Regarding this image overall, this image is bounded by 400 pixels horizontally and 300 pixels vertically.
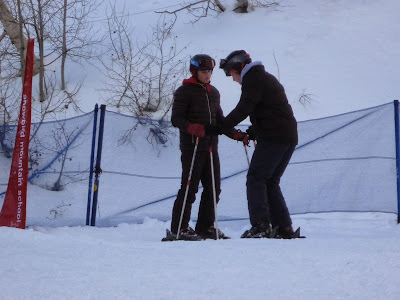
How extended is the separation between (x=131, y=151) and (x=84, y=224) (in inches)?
40.8

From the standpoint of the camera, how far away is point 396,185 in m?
7.25

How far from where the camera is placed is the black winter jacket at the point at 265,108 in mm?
5559

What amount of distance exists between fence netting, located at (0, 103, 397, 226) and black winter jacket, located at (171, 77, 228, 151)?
1.58m

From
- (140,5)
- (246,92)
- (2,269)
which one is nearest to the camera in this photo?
(2,269)

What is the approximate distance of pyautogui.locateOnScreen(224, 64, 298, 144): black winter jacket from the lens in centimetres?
556

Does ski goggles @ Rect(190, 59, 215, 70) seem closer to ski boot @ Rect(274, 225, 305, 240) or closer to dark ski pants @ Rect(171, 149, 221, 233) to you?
dark ski pants @ Rect(171, 149, 221, 233)

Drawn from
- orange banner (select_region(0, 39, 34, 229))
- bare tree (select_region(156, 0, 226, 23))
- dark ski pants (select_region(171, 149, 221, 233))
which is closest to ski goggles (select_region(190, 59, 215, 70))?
dark ski pants (select_region(171, 149, 221, 233))

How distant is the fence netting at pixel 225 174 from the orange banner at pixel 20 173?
634 mm

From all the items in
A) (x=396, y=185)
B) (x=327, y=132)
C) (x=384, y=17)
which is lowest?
(x=396, y=185)

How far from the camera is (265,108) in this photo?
565cm

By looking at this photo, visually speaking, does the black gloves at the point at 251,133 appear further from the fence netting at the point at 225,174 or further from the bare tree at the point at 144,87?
the bare tree at the point at 144,87

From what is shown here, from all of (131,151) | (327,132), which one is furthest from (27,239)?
(327,132)

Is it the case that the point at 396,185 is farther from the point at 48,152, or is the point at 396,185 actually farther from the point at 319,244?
the point at 48,152

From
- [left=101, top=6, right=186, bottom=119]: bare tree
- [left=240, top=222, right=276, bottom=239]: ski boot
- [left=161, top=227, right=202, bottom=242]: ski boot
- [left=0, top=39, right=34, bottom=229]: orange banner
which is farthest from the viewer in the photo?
[left=101, top=6, right=186, bottom=119]: bare tree
